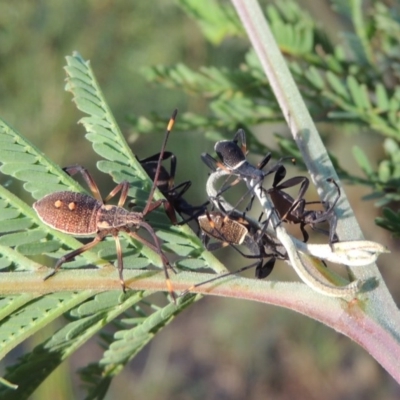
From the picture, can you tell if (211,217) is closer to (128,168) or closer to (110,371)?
(128,168)

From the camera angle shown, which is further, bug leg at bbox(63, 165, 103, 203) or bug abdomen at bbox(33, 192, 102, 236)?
bug leg at bbox(63, 165, 103, 203)

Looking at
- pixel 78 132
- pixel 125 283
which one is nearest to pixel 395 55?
pixel 125 283

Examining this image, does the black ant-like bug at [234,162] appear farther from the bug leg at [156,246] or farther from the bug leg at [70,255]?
the bug leg at [70,255]

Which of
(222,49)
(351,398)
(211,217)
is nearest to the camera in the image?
(211,217)

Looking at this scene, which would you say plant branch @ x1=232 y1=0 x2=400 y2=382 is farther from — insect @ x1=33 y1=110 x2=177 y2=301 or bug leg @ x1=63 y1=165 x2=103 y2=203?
bug leg @ x1=63 y1=165 x2=103 y2=203

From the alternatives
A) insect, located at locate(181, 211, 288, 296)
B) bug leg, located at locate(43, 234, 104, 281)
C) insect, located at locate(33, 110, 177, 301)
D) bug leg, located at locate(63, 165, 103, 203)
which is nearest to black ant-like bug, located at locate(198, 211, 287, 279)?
insect, located at locate(181, 211, 288, 296)

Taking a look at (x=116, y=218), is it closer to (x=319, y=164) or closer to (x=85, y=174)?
(x=85, y=174)

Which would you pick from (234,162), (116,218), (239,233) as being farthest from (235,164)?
(116,218)
